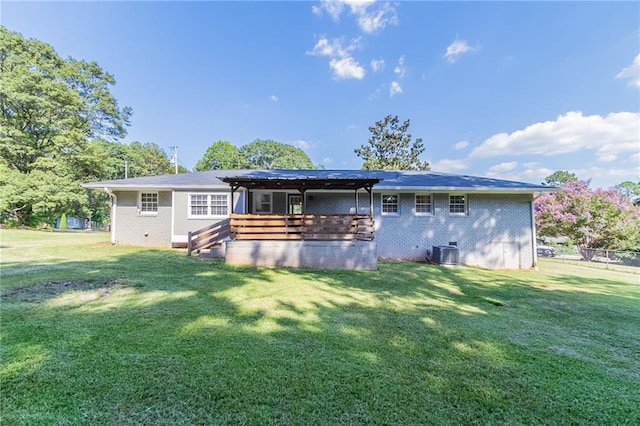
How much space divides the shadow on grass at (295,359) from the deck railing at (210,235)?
4.66 metres

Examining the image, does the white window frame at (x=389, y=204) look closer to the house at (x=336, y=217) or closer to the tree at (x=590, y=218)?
the house at (x=336, y=217)

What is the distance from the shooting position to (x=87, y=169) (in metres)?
22.4

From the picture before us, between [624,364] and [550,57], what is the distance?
59.1ft

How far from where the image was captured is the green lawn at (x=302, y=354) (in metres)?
2.25

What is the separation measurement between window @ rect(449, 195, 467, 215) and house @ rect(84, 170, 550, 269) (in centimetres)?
4

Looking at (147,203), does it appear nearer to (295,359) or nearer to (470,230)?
(295,359)

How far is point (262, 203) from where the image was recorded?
13.0 metres

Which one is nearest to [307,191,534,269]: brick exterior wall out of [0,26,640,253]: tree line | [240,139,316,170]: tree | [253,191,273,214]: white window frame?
[253,191,273,214]: white window frame

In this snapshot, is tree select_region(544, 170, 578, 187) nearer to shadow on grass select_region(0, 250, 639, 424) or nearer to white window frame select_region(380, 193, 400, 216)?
white window frame select_region(380, 193, 400, 216)

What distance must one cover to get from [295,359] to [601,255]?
691 inches

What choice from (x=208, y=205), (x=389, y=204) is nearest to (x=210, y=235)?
(x=208, y=205)

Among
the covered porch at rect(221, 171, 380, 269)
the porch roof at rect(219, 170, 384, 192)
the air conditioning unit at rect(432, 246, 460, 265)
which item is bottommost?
the air conditioning unit at rect(432, 246, 460, 265)

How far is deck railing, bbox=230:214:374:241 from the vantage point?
9.09m

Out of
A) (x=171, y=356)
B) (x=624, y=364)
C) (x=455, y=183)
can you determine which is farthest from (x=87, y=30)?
(x=624, y=364)
